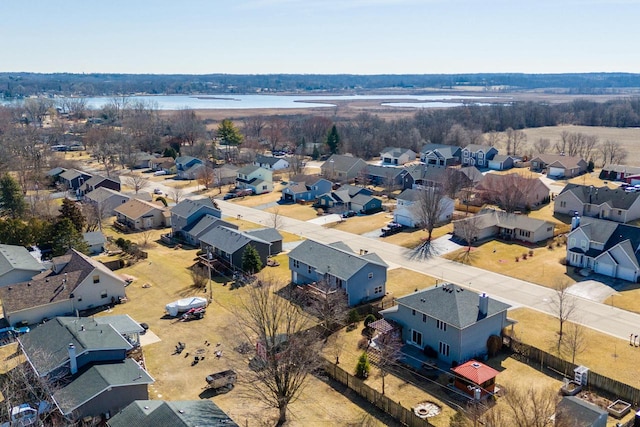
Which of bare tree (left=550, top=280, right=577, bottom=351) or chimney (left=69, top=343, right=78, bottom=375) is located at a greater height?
chimney (left=69, top=343, right=78, bottom=375)

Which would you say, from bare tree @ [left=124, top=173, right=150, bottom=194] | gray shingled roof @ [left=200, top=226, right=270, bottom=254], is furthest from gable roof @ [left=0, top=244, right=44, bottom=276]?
bare tree @ [left=124, top=173, right=150, bottom=194]

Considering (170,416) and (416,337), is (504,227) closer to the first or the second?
(416,337)

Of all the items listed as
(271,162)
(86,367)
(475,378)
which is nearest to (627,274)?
(475,378)

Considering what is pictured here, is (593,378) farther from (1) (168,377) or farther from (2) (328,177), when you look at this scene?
(2) (328,177)

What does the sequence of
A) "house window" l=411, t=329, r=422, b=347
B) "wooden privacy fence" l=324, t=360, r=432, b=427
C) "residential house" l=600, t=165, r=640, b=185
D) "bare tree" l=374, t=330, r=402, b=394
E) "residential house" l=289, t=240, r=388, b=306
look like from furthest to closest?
"residential house" l=600, t=165, r=640, b=185, "residential house" l=289, t=240, r=388, b=306, "house window" l=411, t=329, r=422, b=347, "bare tree" l=374, t=330, r=402, b=394, "wooden privacy fence" l=324, t=360, r=432, b=427

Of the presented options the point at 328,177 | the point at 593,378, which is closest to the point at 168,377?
the point at 593,378

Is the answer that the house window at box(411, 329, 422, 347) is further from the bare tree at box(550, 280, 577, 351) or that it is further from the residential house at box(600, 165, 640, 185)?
the residential house at box(600, 165, 640, 185)
